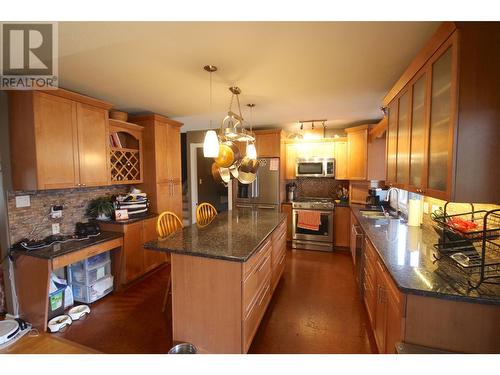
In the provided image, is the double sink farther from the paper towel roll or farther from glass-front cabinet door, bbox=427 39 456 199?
glass-front cabinet door, bbox=427 39 456 199

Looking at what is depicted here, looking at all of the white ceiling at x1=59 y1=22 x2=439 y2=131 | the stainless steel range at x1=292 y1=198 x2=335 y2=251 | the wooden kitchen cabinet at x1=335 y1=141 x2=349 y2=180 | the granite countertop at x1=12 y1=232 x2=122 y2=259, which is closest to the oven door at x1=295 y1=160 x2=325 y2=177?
the wooden kitchen cabinet at x1=335 y1=141 x2=349 y2=180

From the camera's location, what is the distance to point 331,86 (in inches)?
90.7

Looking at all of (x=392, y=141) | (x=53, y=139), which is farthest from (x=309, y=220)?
(x=53, y=139)

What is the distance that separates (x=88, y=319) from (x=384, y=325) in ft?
8.46

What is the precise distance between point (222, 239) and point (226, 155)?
0.78m

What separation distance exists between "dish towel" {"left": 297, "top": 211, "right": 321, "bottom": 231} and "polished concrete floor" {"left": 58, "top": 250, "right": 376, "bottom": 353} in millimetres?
1037

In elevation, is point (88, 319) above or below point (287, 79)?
below

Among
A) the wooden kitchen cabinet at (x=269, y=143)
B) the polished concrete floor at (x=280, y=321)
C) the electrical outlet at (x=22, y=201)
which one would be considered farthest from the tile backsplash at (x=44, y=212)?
the wooden kitchen cabinet at (x=269, y=143)

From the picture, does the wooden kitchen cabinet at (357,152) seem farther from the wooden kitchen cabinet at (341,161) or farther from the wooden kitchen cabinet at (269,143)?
the wooden kitchen cabinet at (269,143)

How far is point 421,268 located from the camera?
4.40 ft

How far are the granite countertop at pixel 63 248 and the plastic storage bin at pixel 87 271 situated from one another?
246mm

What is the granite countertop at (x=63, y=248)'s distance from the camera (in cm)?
199
